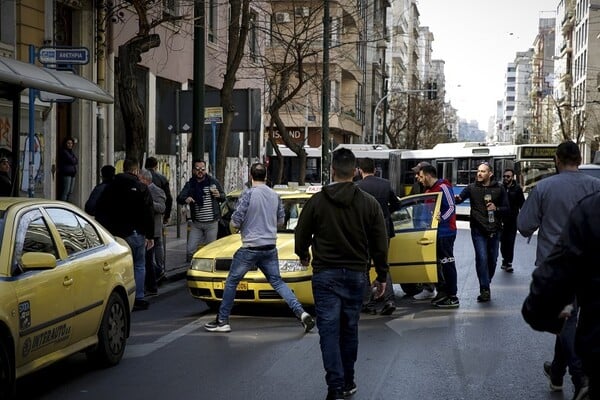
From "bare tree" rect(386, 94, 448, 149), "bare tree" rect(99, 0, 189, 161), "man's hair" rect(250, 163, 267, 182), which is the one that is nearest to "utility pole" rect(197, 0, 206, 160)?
"bare tree" rect(99, 0, 189, 161)

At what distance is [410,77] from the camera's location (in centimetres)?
11144

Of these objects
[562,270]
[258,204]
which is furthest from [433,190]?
[562,270]

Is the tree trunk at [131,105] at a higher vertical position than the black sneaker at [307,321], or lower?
higher

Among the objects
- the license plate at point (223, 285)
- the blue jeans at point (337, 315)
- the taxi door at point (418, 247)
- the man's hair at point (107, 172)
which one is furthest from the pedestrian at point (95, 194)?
the blue jeans at point (337, 315)

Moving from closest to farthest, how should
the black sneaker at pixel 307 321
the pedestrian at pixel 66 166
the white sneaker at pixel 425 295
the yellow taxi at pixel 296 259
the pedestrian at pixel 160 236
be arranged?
1. the black sneaker at pixel 307 321
2. the yellow taxi at pixel 296 259
3. the white sneaker at pixel 425 295
4. the pedestrian at pixel 160 236
5. the pedestrian at pixel 66 166

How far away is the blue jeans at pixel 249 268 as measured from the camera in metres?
9.62

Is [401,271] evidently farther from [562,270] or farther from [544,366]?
[562,270]

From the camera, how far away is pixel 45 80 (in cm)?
1193

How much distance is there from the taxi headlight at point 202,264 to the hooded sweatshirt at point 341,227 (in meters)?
4.28

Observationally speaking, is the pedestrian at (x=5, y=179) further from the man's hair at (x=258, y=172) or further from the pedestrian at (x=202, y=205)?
the man's hair at (x=258, y=172)

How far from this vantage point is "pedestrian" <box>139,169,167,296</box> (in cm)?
1276

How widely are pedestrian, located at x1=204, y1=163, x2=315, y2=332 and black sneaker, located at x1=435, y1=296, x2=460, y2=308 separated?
276cm

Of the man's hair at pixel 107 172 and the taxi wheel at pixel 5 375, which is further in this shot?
the man's hair at pixel 107 172

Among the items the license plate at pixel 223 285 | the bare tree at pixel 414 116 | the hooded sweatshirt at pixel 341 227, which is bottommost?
the license plate at pixel 223 285
